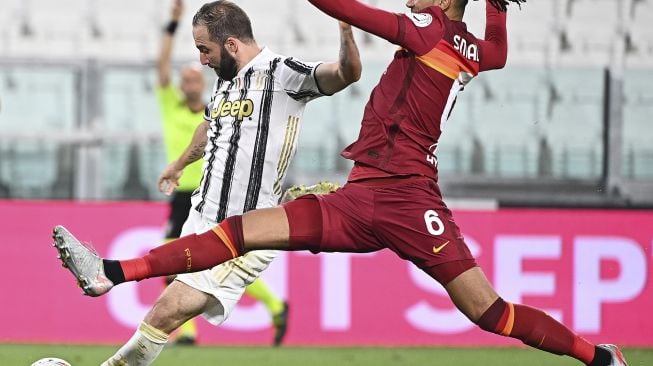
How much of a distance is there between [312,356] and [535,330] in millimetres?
3677

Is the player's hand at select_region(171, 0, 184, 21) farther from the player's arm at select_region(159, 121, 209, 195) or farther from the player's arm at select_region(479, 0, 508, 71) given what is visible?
the player's arm at select_region(479, 0, 508, 71)

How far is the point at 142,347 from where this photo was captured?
19.4 feet

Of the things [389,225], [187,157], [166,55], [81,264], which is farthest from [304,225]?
[166,55]

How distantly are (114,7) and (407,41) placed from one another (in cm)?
854

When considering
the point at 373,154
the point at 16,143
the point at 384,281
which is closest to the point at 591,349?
the point at 373,154

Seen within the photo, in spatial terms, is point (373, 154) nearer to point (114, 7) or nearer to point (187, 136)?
point (187, 136)

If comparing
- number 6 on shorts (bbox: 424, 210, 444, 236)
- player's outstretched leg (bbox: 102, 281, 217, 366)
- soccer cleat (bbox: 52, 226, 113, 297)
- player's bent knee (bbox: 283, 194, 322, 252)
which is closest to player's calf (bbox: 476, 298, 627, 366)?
number 6 on shorts (bbox: 424, 210, 444, 236)

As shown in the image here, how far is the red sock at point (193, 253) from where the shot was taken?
5.36 m

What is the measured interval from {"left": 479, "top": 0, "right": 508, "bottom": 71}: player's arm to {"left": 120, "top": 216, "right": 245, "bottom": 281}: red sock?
137 cm

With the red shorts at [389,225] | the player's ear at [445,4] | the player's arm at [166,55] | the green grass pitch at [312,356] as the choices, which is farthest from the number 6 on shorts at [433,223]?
the player's arm at [166,55]

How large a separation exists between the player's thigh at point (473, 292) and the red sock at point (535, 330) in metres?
0.06

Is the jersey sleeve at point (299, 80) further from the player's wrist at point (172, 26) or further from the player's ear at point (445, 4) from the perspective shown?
the player's wrist at point (172, 26)

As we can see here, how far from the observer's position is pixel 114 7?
1348cm

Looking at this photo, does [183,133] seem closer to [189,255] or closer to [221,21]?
[221,21]
